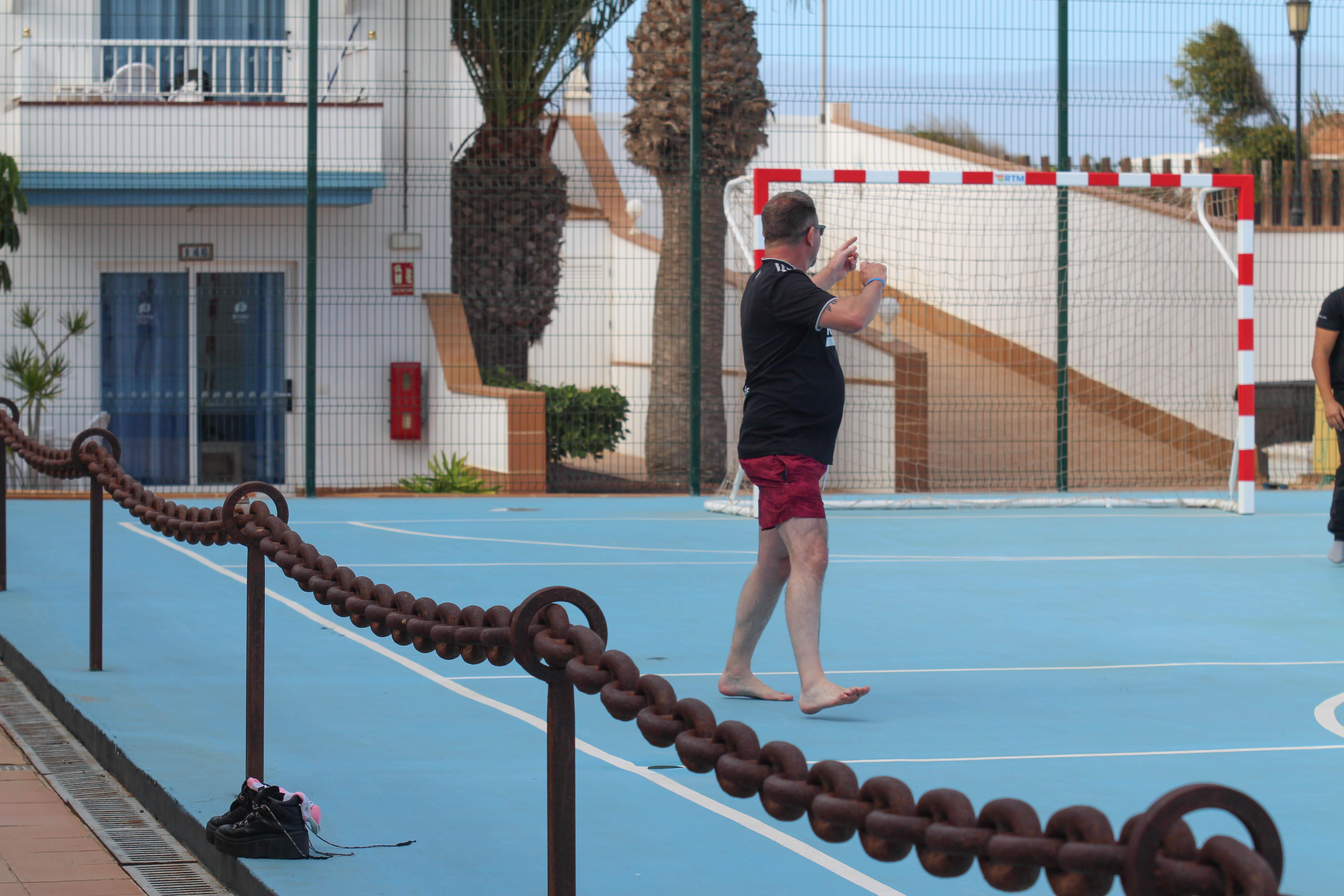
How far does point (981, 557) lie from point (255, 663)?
743 centimetres

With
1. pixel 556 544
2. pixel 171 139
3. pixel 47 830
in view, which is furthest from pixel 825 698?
pixel 171 139

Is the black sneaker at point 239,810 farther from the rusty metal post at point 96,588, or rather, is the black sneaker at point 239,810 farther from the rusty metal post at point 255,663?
the rusty metal post at point 96,588

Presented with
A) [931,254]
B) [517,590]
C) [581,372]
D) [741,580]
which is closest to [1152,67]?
[931,254]

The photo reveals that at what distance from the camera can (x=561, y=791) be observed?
3.09 meters

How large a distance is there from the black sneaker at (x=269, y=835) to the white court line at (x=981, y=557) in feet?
23.6

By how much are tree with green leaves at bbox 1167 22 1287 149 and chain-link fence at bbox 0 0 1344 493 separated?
3.98 meters

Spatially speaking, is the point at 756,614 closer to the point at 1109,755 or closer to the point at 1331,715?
the point at 1109,755

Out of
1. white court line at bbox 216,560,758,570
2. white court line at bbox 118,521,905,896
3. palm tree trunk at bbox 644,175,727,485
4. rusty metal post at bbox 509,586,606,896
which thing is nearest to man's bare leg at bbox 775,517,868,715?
white court line at bbox 118,521,905,896

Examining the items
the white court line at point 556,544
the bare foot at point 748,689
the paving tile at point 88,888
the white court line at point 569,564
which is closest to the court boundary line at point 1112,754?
the bare foot at point 748,689

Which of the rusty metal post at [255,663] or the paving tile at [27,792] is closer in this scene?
the rusty metal post at [255,663]

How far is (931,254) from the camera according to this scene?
60.5 feet

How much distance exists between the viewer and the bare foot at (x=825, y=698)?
19.2ft

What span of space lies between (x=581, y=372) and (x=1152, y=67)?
7640 millimetres

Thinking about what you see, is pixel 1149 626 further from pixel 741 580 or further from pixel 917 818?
pixel 917 818
